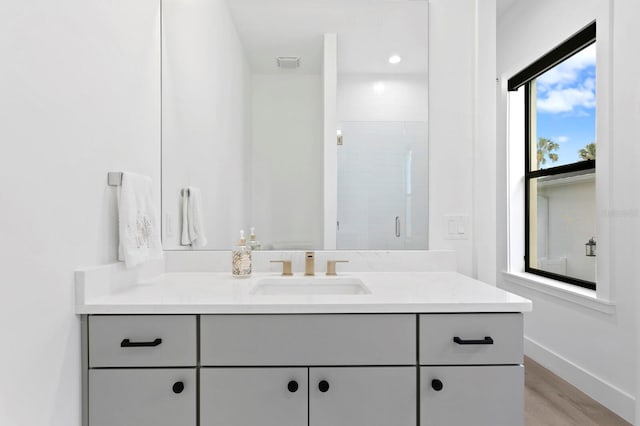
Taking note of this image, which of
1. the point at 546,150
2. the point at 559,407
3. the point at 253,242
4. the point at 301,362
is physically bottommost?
the point at 559,407

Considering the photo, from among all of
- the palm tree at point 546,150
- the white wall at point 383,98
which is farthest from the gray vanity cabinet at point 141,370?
the palm tree at point 546,150

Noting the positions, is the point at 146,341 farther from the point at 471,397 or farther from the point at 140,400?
the point at 471,397

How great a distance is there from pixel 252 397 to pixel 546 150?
114 inches

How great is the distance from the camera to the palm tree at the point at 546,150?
2.78 metres

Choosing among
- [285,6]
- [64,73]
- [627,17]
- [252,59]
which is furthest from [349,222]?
[627,17]

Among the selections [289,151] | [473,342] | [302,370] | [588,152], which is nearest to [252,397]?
[302,370]

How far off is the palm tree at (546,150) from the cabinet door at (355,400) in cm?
253

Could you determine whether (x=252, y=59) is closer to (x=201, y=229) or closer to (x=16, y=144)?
(x=201, y=229)

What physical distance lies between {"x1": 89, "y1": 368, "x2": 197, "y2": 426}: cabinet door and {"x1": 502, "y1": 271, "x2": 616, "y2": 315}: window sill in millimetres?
2271

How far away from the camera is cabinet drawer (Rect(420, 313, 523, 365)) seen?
107cm

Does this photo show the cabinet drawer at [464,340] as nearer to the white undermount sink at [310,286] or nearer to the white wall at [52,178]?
the white undermount sink at [310,286]

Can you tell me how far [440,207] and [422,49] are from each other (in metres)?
0.77

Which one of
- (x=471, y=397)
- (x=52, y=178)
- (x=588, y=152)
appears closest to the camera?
(x=52, y=178)

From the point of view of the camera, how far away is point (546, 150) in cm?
287
